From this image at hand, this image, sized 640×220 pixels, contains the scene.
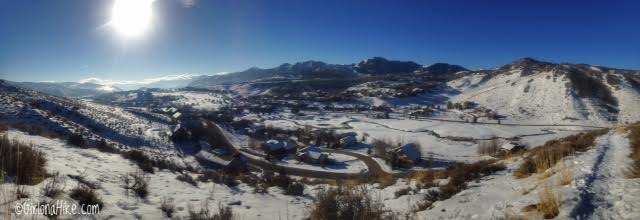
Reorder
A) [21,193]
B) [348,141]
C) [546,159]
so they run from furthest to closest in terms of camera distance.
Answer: [348,141] < [546,159] < [21,193]

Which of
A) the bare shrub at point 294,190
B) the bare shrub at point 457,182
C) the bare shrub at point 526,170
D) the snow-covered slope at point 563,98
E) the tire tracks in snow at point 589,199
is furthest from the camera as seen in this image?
the snow-covered slope at point 563,98

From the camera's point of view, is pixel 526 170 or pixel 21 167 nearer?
pixel 21 167

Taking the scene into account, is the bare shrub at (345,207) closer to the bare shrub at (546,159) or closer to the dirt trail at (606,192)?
the dirt trail at (606,192)

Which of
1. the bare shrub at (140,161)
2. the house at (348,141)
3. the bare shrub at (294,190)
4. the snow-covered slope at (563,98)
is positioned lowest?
the house at (348,141)

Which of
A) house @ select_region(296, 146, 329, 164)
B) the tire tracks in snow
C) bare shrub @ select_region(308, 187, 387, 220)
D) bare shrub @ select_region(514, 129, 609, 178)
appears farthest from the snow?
house @ select_region(296, 146, 329, 164)

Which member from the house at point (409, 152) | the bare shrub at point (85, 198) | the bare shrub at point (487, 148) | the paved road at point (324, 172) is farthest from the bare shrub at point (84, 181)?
the bare shrub at point (487, 148)

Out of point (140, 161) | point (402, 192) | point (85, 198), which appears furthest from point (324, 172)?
point (85, 198)

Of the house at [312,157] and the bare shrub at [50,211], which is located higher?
the bare shrub at [50,211]

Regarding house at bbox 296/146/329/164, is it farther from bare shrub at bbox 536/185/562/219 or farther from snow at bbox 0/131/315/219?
bare shrub at bbox 536/185/562/219

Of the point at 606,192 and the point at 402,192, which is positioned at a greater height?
the point at 606,192

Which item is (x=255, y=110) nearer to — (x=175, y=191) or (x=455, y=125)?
(x=455, y=125)

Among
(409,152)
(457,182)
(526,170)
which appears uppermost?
(526,170)

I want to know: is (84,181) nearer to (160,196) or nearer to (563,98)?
(160,196)
